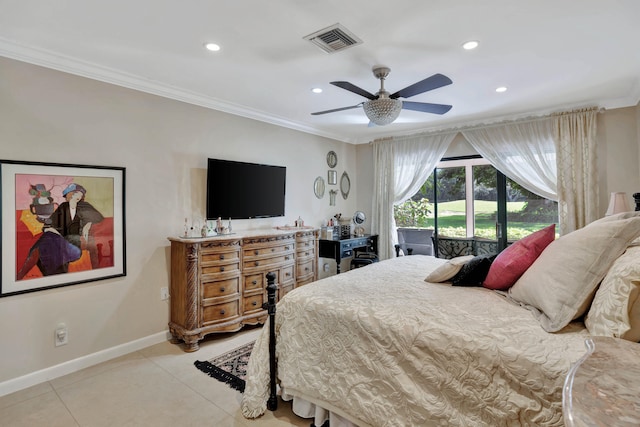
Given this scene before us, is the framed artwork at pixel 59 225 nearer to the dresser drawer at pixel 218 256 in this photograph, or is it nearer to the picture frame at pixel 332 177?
the dresser drawer at pixel 218 256

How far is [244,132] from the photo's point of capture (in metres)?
4.10

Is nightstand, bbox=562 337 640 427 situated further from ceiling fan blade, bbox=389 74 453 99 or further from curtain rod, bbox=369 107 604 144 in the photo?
curtain rod, bbox=369 107 604 144

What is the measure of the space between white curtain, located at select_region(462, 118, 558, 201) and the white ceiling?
48 centimetres

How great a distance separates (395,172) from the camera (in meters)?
5.38

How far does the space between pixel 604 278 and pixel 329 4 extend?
2093 mm

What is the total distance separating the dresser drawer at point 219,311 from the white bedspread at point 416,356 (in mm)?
1273

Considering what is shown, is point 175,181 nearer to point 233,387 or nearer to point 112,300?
point 112,300

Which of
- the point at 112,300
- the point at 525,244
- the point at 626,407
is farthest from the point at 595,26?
the point at 112,300

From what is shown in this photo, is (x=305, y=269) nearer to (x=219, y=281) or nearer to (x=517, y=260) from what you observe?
(x=219, y=281)

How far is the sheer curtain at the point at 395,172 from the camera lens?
16.6ft

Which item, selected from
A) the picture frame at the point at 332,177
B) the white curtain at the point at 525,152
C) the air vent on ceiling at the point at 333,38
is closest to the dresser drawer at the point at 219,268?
the air vent on ceiling at the point at 333,38

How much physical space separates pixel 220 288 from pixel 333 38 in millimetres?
2524

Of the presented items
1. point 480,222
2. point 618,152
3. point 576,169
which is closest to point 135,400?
point 480,222

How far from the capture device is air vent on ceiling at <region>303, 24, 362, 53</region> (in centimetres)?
214
